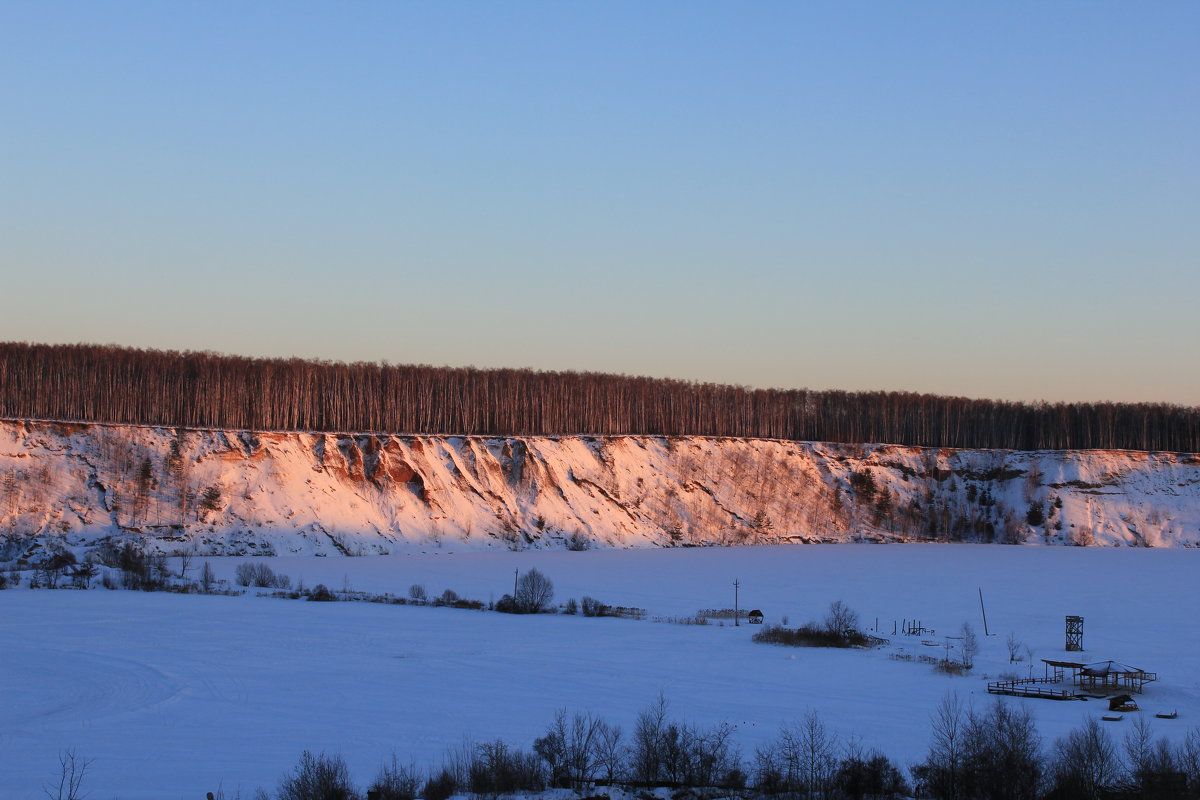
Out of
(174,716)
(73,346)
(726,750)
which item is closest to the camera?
(726,750)

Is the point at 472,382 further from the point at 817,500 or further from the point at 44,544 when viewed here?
the point at 44,544

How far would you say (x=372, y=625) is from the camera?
34.5 m

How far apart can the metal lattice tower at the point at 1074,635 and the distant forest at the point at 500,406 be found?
48.0 metres

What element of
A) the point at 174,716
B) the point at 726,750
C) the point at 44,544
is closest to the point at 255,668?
the point at 174,716

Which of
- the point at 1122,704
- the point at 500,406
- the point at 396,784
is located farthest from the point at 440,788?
the point at 500,406

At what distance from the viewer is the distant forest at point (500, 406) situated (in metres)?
65.1

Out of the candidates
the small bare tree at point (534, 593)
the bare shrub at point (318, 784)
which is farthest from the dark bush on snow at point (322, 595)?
the bare shrub at point (318, 784)

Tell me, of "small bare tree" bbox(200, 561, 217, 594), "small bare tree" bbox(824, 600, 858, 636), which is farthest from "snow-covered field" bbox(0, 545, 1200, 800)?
"small bare tree" bbox(200, 561, 217, 594)

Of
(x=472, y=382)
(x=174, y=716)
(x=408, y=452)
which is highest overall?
Result: (x=472, y=382)

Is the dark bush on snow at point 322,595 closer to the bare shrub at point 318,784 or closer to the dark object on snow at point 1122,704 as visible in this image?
the bare shrub at point 318,784

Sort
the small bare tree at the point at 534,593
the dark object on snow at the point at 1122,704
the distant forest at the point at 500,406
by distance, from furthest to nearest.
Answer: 1. the distant forest at the point at 500,406
2. the small bare tree at the point at 534,593
3. the dark object on snow at the point at 1122,704

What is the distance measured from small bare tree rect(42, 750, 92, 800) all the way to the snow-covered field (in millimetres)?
229

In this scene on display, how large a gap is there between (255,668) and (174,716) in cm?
494

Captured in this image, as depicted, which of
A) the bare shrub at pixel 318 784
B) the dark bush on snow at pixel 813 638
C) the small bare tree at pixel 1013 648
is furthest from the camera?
the dark bush on snow at pixel 813 638
